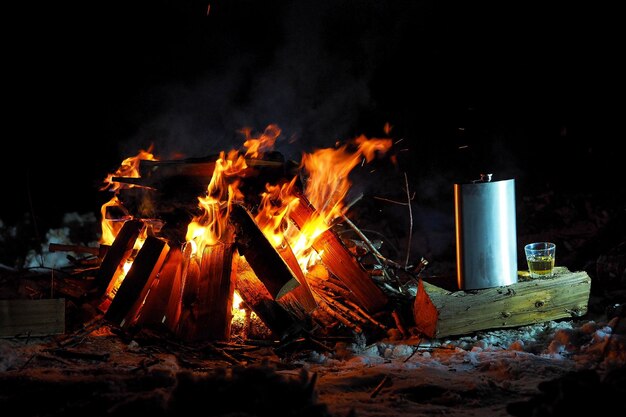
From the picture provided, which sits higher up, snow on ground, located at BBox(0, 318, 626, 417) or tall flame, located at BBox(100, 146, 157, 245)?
tall flame, located at BBox(100, 146, 157, 245)

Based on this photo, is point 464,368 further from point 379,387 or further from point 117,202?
point 117,202

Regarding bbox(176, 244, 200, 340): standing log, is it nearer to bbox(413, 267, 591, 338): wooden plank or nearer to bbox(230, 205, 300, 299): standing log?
bbox(230, 205, 300, 299): standing log

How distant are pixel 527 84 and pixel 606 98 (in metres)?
1.35

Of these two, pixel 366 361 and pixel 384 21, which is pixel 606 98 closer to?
pixel 384 21

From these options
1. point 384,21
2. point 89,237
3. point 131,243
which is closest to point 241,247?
point 131,243

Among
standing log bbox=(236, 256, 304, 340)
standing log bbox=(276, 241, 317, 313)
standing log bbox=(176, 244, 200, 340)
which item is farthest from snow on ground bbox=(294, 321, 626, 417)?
standing log bbox=(176, 244, 200, 340)

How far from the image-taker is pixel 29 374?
3.48m

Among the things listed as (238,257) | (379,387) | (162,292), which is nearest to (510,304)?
(379,387)

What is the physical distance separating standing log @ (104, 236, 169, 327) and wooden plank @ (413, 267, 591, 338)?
2.12 metres

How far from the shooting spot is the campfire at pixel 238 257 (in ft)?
15.1

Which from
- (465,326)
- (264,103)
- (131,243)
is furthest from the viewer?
(264,103)

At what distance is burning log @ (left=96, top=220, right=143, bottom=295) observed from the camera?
5105mm

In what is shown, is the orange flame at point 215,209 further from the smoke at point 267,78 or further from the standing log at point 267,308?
the smoke at point 267,78

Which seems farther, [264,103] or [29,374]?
[264,103]
